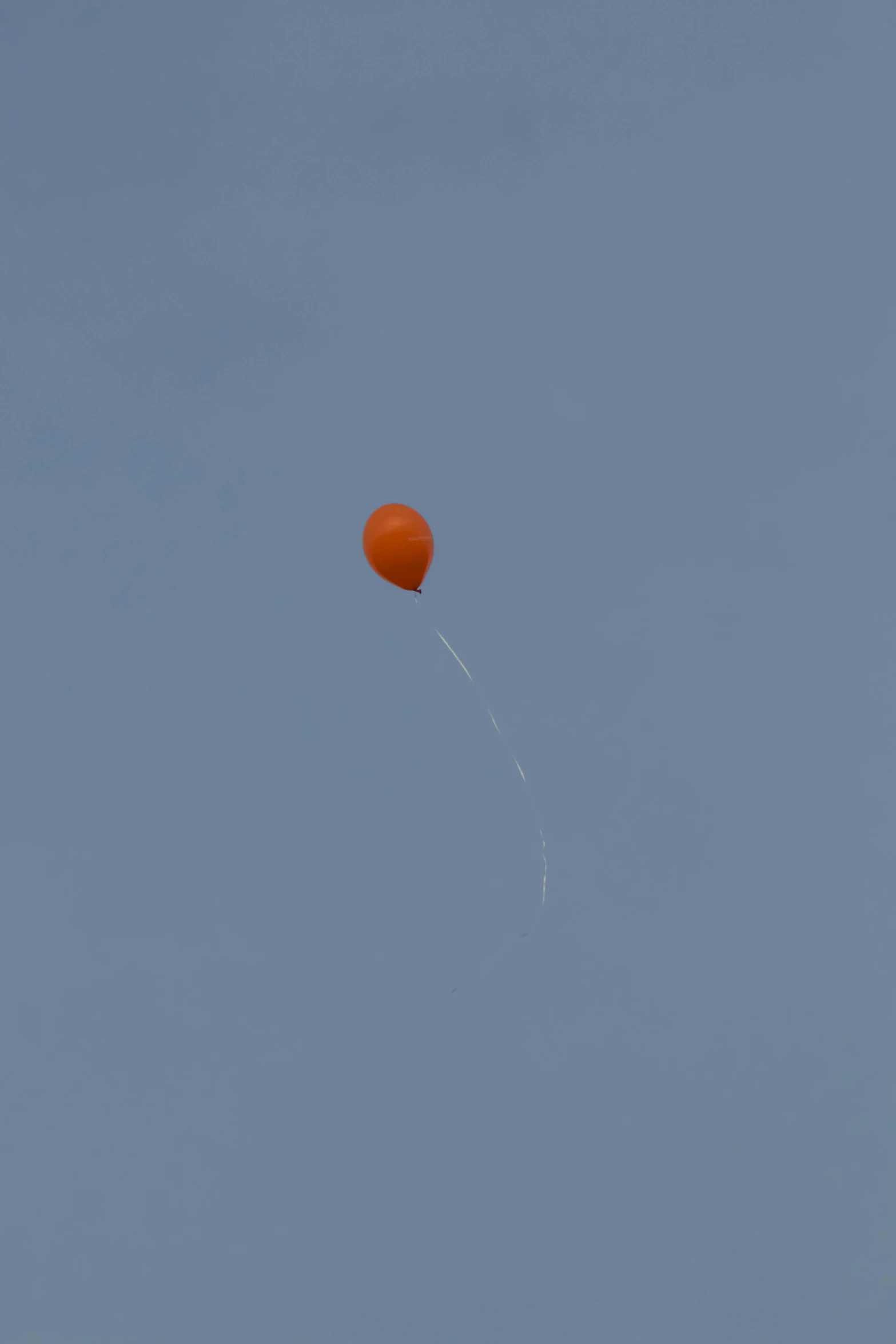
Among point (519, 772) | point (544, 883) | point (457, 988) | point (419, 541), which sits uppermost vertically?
point (419, 541)

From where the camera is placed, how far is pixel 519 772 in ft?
22.6

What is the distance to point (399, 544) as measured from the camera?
5.05m

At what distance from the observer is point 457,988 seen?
22.1 ft

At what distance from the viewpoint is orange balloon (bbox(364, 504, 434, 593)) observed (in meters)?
5.05

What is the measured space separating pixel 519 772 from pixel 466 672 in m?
0.60

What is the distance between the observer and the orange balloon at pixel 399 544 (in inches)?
199

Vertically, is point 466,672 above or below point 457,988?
above

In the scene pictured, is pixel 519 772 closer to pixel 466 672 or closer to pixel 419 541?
pixel 466 672

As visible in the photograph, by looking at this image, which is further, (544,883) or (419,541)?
(544,883)

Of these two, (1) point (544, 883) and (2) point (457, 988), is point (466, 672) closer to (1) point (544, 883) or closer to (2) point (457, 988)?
(1) point (544, 883)

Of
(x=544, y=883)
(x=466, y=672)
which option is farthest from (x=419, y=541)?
(x=544, y=883)

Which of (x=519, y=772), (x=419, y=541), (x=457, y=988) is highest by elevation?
(x=419, y=541)

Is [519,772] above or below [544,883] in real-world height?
above

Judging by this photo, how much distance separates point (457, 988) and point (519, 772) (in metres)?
1.17
